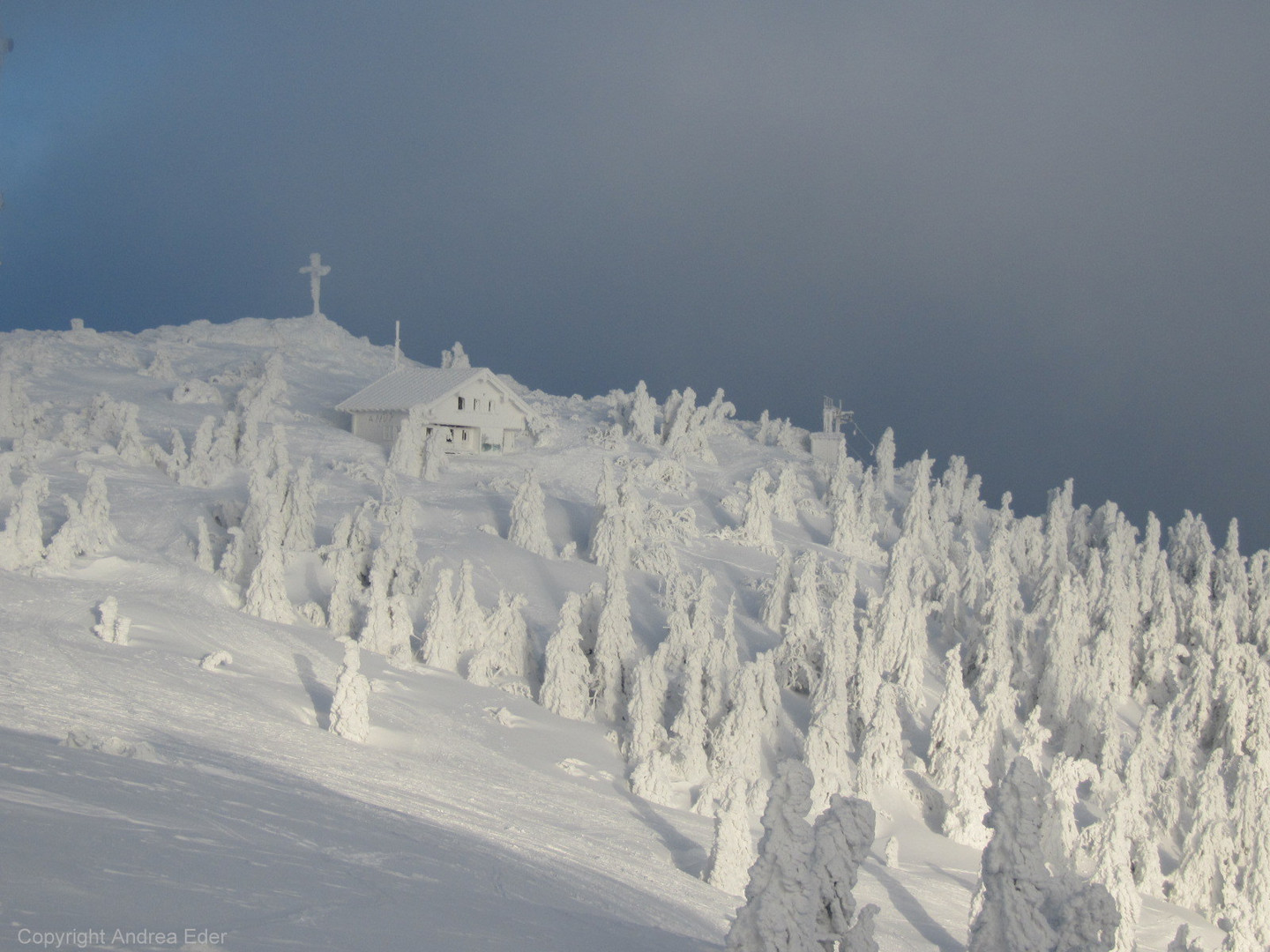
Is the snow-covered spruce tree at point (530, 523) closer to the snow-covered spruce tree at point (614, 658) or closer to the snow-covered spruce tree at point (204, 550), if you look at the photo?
the snow-covered spruce tree at point (614, 658)

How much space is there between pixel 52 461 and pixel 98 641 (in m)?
19.8

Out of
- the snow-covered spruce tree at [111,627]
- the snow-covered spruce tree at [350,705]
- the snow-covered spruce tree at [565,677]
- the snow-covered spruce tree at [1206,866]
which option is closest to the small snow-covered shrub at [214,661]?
the snow-covered spruce tree at [111,627]

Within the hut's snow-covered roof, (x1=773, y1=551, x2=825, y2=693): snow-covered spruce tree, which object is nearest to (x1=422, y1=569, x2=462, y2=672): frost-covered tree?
(x1=773, y1=551, x2=825, y2=693): snow-covered spruce tree

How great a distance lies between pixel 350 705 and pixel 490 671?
913 cm

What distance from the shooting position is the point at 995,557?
151 ft

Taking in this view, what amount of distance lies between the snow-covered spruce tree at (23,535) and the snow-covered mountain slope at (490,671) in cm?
11

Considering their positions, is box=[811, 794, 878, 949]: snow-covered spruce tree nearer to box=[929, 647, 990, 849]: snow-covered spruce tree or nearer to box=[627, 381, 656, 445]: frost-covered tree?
box=[929, 647, 990, 849]: snow-covered spruce tree

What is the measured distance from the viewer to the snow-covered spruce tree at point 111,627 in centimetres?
2292

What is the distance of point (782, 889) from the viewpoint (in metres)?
11.2

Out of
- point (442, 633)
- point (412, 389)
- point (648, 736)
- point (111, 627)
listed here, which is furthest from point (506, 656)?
point (412, 389)

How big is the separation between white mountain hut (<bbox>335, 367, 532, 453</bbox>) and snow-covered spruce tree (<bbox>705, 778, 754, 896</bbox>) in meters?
34.0

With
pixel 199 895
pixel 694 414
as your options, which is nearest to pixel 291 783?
pixel 199 895

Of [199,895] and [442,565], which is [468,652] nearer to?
[442,565]

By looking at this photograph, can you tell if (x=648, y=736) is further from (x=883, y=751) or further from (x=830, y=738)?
(x=883, y=751)
